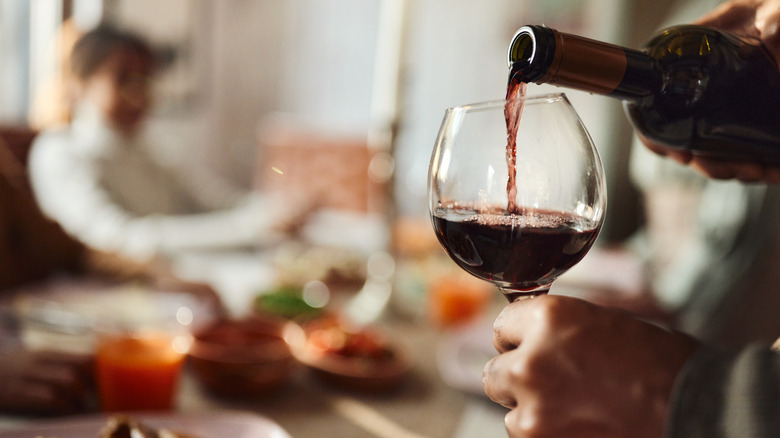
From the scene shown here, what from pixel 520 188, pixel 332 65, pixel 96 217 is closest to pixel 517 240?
pixel 520 188

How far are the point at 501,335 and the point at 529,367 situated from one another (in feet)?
0.13

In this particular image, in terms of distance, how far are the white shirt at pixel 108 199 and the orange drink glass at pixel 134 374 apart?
49.9 inches

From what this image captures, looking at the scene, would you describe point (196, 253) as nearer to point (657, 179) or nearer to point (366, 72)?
point (657, 179)

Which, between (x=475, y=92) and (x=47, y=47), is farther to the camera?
(x=475, y=92)

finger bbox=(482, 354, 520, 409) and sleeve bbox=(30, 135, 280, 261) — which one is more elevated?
finger bbox=(482, 354, 520, 409)

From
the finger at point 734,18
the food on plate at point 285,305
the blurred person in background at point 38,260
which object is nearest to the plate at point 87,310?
the blurred person in background at point 38,260

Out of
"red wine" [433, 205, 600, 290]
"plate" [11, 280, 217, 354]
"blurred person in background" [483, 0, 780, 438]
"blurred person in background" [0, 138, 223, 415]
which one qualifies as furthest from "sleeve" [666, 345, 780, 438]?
"blurred person in background" [0, 138, 223, 415]

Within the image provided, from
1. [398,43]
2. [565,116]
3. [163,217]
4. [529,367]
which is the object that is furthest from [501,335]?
[163,217]

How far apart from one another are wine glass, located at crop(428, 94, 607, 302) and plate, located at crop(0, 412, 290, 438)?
1.27 ft

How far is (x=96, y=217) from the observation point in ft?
7.38

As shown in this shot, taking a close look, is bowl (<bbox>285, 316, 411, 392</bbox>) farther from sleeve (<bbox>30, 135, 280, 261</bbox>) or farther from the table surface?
sleeve (<bbox>30, 135, 280, 261</bbox>)

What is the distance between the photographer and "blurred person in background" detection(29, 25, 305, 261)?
2.21 metres

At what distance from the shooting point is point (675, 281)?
1.81m

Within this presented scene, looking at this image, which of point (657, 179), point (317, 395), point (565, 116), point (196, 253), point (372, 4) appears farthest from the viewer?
point (372, 4)
